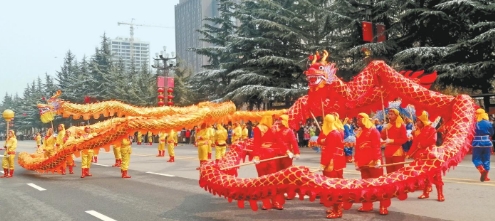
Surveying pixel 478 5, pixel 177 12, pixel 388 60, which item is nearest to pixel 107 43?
pixel 388 60

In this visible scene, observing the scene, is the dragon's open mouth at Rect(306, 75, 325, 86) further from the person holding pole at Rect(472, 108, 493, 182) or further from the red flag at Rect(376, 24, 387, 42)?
the red flag at Rect(376, 24, 387, 42)

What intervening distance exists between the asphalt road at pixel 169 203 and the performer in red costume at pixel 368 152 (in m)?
0.64

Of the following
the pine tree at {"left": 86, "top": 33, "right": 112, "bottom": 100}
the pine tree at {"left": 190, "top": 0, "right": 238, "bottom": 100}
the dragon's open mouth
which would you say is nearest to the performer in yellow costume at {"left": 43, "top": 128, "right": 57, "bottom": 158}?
the dragon's open mouth

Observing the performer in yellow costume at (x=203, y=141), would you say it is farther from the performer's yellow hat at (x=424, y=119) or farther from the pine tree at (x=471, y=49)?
the pine tree at (x=471, y=49)

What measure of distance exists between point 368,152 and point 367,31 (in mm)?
15390

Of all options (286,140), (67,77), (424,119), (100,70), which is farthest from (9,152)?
(67,77)

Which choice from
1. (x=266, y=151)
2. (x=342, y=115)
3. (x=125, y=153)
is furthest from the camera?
(x=125, y=153)

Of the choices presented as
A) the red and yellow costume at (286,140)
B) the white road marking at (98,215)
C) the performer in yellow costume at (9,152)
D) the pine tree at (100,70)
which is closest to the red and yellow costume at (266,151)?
the red and yellow costume at (286,140)

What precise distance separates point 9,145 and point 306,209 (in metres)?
10.5

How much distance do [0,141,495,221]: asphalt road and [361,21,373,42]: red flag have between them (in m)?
10.1

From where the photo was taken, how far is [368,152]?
25.8 feet

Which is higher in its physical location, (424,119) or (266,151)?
(424,119)

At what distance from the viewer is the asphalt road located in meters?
Result: 7.73

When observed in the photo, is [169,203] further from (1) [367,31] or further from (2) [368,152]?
(1) [367,31]
